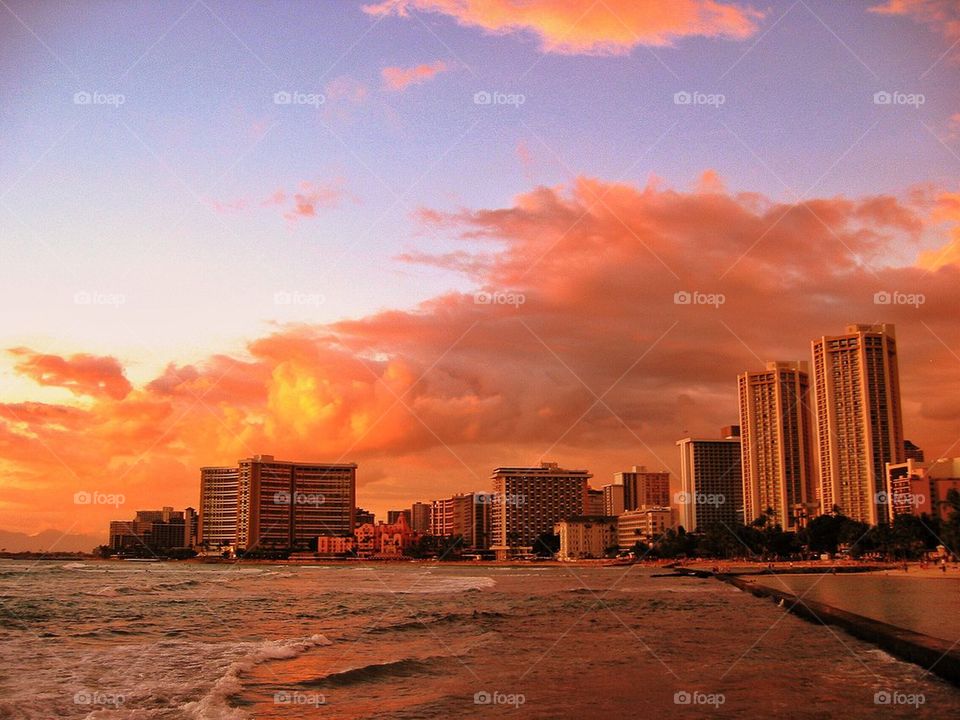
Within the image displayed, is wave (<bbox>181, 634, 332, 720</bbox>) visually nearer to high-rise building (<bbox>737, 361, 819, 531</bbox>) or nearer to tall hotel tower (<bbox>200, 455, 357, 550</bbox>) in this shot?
tall hotel tower (<bbox>200, 455, 357, 550</bbox>)

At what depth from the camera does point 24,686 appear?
50.5 feet

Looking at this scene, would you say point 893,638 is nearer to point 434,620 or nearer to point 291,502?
point 434,620

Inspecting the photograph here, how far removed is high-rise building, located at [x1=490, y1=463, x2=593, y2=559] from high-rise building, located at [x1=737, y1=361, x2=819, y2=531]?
120 ft

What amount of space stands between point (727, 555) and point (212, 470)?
83.8 meters

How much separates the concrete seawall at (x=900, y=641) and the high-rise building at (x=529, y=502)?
465 ft

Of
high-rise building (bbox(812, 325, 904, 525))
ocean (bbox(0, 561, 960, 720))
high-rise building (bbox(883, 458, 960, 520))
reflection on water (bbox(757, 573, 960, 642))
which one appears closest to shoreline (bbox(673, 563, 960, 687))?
ocean (bbox(0, 561, 960, 720))

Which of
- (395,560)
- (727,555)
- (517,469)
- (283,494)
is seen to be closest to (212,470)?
(283,494)

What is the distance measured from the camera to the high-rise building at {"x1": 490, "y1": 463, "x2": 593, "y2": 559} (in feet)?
561

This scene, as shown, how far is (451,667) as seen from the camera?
17781 mm

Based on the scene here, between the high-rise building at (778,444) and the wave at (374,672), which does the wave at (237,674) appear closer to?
the wave at (374,672)

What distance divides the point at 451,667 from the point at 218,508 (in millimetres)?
143940

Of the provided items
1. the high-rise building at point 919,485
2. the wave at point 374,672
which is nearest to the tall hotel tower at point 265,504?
the high-rise building at point 919,485

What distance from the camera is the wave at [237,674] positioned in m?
12.7

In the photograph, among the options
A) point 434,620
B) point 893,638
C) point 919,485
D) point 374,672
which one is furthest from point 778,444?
point 374,672
